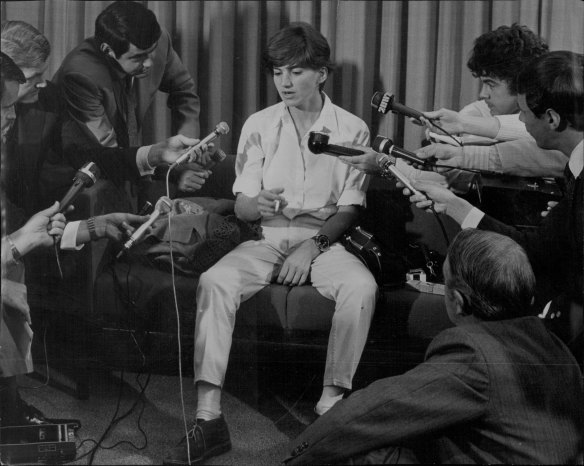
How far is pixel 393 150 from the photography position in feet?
8.57

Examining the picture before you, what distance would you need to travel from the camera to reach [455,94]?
262 cm

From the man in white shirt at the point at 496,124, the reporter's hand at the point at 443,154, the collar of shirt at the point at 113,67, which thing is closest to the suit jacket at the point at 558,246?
the man in white shirt at the point at 496,124

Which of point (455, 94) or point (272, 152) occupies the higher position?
point (455, 94)

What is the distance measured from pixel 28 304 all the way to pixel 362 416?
1.27 m

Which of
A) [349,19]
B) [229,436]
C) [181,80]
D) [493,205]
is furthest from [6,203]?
[493,205]

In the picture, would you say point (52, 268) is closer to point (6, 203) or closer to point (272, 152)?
point (6, 203)

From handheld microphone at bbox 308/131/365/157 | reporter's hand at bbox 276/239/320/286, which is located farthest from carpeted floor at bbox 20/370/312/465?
handheld microphone at bbox 308/131/365/157

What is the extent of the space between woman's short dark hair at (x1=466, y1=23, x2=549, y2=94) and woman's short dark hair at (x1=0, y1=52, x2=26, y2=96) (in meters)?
1.48

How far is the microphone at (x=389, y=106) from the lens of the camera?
259cm

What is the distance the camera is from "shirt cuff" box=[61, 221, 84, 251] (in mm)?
2674

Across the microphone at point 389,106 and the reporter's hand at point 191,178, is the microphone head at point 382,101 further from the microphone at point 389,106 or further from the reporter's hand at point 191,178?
the reporter's hand at point 191,178

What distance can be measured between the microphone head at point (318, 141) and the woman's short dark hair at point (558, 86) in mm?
662

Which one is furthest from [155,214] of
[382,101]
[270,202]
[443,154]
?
[443,154]

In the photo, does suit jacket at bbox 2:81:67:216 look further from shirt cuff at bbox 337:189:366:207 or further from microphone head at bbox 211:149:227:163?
shirt cuff at bbox 337:189:366:207
